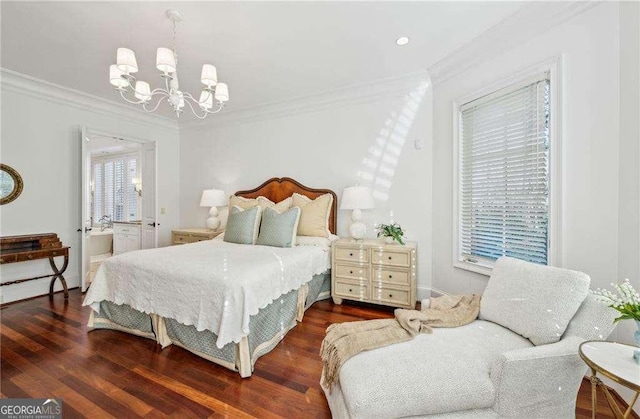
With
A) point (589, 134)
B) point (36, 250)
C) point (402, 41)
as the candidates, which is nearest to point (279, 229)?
point (402, 41)

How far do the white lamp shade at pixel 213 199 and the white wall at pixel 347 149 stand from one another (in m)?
0.26

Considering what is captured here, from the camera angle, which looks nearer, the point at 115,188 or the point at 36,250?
the point at 36,250

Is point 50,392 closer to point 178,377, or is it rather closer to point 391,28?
point 178,377

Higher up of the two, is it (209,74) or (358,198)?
(209,74)

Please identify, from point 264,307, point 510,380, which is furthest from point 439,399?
point 264,307

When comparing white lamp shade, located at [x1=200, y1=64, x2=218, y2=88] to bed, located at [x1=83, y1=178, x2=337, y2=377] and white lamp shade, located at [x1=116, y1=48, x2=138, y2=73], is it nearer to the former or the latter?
white lamp shade, located at [x1=116, y1=48, x2=138, y2=73]

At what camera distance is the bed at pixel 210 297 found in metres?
1.88

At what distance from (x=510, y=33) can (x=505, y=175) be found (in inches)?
Result: 47.5

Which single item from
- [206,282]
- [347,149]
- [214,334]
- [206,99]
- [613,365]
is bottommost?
[214,334]

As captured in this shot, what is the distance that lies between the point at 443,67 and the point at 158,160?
4.59 metres

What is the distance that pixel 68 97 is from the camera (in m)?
3.65

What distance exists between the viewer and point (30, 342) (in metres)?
2.34

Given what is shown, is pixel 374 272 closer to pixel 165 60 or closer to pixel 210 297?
pixel 210 297

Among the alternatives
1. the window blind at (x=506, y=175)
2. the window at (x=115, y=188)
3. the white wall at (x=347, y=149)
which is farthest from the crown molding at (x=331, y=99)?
the window at (x=115, y=188)
